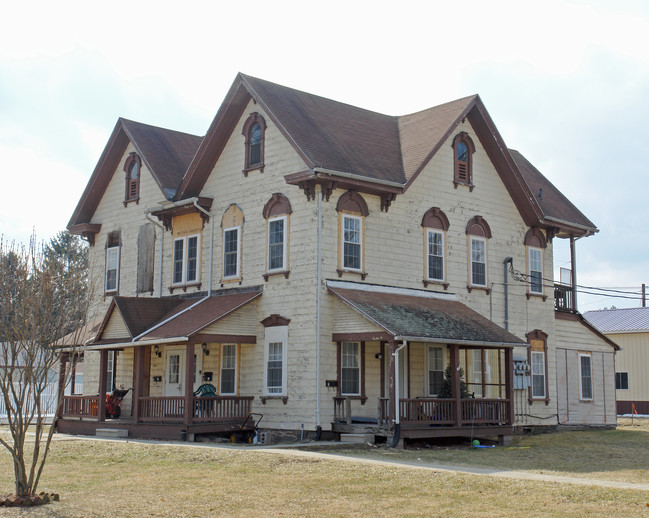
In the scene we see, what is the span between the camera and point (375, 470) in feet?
56.4

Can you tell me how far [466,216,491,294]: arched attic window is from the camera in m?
29.4

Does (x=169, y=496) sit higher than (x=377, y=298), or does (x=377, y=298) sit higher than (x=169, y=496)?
(x=377, y=298)

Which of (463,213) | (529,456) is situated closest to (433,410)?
(529,456)

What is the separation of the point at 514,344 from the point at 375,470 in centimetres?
978

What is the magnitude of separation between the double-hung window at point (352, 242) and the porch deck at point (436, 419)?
157 inches

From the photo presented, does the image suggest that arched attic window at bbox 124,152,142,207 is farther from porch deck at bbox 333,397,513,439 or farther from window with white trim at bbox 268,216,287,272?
porch deck at bbox 333,397,513,439

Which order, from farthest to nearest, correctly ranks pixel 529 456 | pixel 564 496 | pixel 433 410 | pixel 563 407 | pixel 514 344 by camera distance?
pixel 563 407 < pixel 514 344 < pixel 433 410 < pixel 529 456 < pixel 564 496

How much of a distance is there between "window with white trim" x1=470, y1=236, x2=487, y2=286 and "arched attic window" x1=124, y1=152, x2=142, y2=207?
41.1 feet

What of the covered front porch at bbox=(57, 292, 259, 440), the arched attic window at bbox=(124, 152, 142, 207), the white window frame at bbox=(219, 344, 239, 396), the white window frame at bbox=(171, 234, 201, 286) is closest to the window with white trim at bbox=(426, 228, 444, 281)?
the covered front porch at bbox=(57, 292, 259, 440)

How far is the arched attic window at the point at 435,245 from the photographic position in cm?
2791

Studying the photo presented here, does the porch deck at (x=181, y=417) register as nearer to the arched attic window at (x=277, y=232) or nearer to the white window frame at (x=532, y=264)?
the arched attic window at (x=277, y=232)

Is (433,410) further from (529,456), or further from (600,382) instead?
(600,382)

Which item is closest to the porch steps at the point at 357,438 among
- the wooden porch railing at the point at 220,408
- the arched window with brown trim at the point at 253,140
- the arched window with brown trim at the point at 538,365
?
the wooden porch railing at the point at 220,408

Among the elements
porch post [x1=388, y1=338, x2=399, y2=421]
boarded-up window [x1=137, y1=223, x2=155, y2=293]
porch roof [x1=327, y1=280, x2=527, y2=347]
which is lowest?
porch post [x1=388, y1=338, x2=399, y2=421]
